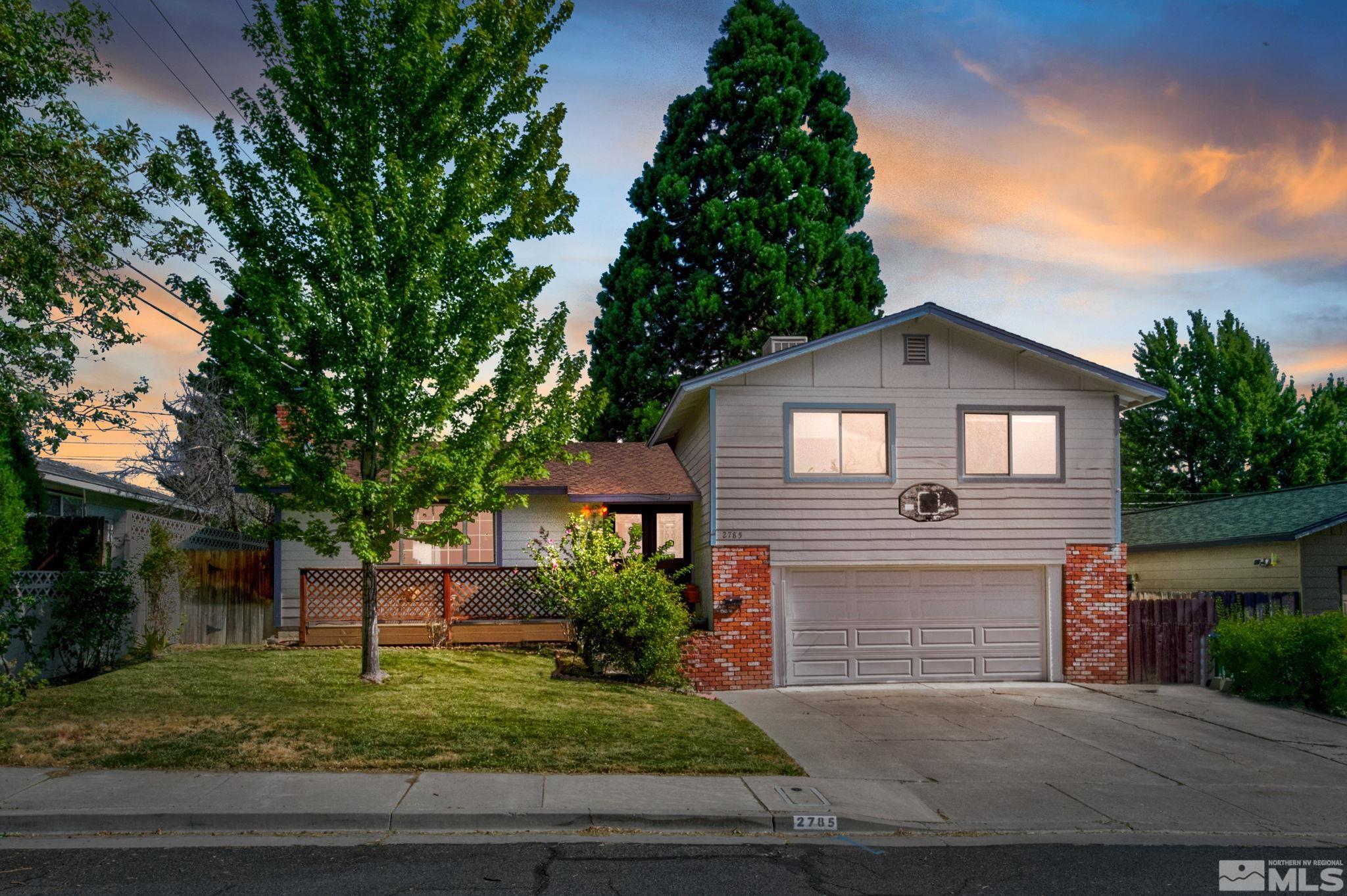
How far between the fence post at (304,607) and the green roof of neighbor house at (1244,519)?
1956cm

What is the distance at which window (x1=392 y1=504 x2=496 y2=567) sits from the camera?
20531mm

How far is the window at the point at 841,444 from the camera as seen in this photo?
1750 centimetres

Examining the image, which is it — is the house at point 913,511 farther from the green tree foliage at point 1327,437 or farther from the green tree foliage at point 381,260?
the green tree foliage at point 1327,437

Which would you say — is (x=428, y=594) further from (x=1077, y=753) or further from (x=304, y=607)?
(x=1077, y=753)

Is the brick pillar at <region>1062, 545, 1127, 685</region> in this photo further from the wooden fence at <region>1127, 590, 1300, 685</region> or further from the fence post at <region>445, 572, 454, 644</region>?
the fence post at <region>445, 572, 454, 644</region>

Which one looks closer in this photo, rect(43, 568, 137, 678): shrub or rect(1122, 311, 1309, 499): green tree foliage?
rect(43, 568, 137, 678): shrub

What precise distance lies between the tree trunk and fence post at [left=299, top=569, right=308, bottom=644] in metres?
4.09

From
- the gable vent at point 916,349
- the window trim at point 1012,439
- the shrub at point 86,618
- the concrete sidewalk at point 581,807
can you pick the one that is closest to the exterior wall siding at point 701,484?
the gable vent at point 916,349

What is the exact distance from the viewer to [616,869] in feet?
22.9

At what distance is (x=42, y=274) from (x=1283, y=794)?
1571 cm

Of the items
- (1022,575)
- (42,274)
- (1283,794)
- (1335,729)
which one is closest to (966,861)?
(1283,794)

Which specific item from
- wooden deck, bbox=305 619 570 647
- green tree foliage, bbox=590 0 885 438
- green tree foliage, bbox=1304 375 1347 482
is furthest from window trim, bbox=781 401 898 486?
green tree foliage, bbox=1304 375 1347 482

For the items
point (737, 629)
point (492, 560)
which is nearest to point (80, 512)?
point (492, 560)

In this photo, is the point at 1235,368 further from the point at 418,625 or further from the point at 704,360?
the point at 418,625
